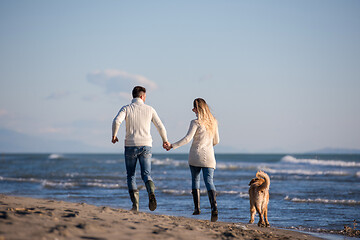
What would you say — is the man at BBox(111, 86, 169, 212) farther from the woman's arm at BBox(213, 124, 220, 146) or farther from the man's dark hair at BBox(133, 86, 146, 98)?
the woman's arm at BBox(213, 124, 220, 146)

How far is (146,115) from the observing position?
5855mm

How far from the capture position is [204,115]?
5.80m

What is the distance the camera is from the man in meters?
5.73

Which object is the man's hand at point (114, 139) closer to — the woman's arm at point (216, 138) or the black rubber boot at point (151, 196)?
the black rubber boot at point (151, 196)

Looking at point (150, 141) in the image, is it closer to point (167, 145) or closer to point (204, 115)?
point (167, 145)

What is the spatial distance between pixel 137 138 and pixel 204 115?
1.04 metres

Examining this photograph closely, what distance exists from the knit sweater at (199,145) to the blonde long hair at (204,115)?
60mm

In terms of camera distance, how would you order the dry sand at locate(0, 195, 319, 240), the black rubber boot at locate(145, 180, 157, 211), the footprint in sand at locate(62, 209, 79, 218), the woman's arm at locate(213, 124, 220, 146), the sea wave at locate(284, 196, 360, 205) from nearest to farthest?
the dry sand at locate(0, 195, 319, 240), the footprint in sand at locate(62, 209, 79, 218), the black rubber boot at locate(145, 180, 157, 211), the woman's arm at locate(213, 124, 220, 146), the sea wave at locate(284, 196, 360, 205)

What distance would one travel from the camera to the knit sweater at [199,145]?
18.8ft

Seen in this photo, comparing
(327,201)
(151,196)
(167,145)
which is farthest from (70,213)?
(327,201)

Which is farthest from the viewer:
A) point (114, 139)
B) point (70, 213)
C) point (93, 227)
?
point (114, 139)

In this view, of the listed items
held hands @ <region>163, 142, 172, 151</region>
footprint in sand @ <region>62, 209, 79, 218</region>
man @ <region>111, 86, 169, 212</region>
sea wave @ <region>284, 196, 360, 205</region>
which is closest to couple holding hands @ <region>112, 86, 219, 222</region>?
man @ <region>111, 86, 169, 212</region>

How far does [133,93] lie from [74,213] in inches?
83.2

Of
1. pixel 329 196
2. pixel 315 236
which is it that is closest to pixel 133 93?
pixel 315 236
